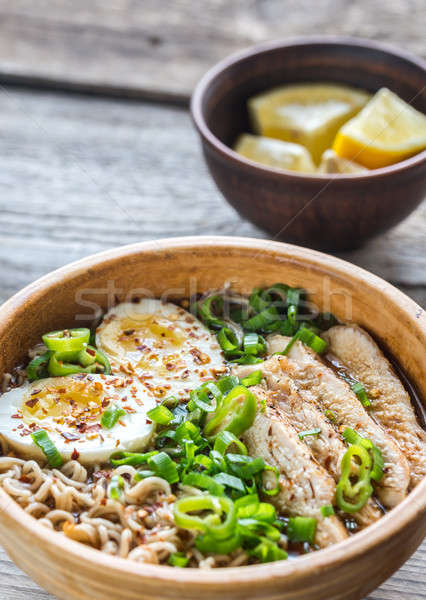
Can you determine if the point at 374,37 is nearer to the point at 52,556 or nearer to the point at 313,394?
the point at 313,394

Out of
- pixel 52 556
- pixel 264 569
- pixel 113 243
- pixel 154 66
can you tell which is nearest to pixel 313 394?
pixel 264 569

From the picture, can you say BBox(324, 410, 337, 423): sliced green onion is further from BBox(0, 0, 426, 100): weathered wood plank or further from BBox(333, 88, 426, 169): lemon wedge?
BBox(0, 0, 426, 100): weathered wood plank

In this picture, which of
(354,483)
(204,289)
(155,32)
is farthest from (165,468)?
(155,32)

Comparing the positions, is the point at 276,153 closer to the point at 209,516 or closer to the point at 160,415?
the point at 160,415

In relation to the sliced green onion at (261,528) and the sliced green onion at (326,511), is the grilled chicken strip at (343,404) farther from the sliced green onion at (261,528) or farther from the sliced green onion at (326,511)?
the sliced green onion at (261,528)

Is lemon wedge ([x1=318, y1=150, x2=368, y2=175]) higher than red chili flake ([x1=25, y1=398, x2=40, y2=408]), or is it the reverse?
lemon wedge ([x1=318, y1=150, x2=368, y2=175])

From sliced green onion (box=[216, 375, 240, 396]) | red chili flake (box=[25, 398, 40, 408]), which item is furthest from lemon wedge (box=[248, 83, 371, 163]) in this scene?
red chili flake (box=[25, 398, 40, 408])
